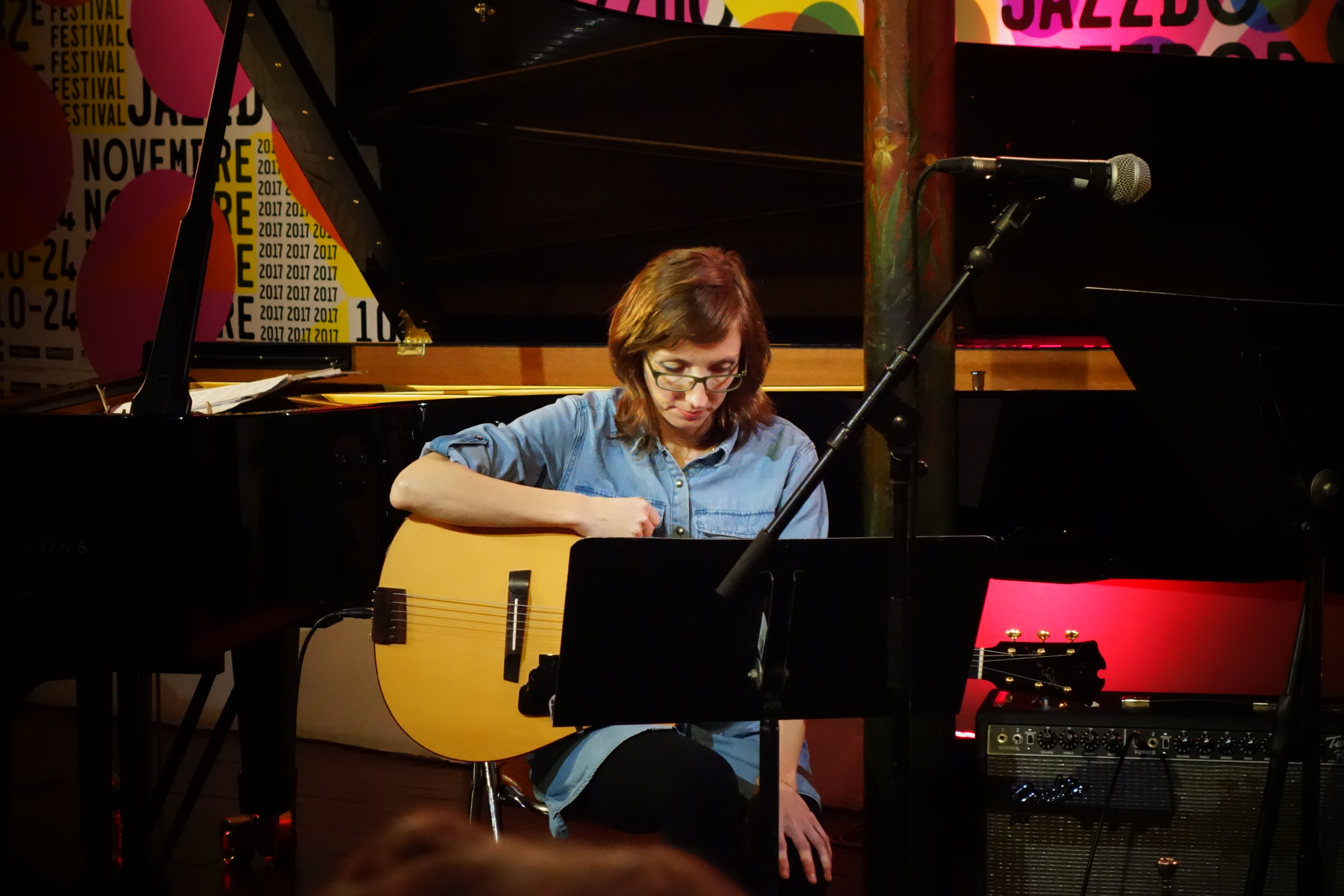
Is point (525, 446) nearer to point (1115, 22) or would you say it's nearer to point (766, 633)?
point (766, 633)

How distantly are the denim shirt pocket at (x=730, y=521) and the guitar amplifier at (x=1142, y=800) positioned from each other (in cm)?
55

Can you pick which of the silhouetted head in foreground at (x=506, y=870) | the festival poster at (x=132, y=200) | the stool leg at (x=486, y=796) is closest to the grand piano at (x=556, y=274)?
the stool leg at (x=486, y=796)

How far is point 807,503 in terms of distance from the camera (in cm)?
193

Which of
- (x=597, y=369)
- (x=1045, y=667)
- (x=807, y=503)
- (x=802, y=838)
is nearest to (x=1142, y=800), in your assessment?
(x=1045, y=667)

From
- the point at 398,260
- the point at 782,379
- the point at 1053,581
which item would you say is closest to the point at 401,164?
the point at 398,260

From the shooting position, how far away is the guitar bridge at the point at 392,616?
2.14m

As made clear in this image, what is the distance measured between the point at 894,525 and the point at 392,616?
1.02 meters

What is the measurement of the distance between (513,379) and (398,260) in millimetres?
441

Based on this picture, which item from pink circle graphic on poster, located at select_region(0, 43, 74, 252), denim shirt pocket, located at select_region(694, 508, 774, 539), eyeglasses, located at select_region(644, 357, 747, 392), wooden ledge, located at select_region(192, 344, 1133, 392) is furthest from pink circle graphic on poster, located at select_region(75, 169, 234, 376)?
denim shirt pocket, located at select_region(694, 508, 774, 539)

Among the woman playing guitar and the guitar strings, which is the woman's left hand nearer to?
the woman playing guitar

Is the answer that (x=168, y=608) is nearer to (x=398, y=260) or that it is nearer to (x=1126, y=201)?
(x=398, y=260)

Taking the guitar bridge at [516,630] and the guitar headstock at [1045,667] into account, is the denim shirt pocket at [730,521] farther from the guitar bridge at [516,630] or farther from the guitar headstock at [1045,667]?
the guitar headstock at [1045,667]

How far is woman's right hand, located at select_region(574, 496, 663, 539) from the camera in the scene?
202 cm

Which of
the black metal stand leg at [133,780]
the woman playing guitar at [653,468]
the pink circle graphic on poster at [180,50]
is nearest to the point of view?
the woman playing guitar at [653,468]
